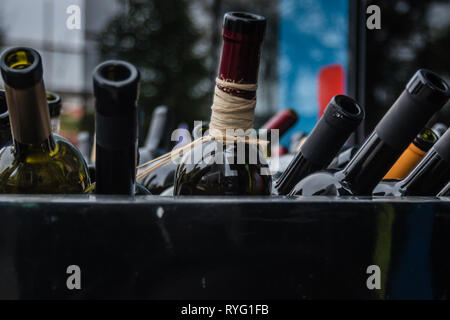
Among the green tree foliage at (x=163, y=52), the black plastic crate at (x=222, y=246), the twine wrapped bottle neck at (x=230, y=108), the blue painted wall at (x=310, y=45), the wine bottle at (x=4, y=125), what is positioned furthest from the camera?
the green tree foliage at (x=163, y=52)

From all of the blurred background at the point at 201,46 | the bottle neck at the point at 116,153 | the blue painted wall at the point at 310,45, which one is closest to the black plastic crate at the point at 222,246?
the bottle neck at the point at 116,153

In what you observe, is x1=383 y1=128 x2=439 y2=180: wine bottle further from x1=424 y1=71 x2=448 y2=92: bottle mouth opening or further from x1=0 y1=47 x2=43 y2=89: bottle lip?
x1=0 y1=47 x2=43 y2=89: bottle lip

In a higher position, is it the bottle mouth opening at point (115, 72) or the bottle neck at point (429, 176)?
the bottle mouth opening at point (115, 72)

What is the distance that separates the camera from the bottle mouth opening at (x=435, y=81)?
39cm

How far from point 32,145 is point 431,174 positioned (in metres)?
0.40

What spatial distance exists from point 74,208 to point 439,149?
0.35 meters

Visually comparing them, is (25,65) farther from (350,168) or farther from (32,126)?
(350,168)

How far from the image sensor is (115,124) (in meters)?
0.35

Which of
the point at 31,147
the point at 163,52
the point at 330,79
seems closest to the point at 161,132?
the point at 31,147

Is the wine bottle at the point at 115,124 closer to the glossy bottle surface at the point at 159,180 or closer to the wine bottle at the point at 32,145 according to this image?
the wine bottle at the point at 32,145

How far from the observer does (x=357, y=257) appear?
0.35 meters

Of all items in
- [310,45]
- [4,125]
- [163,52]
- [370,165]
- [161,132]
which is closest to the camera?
[370,165]

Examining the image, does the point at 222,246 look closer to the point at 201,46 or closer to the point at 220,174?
the point at 220,174

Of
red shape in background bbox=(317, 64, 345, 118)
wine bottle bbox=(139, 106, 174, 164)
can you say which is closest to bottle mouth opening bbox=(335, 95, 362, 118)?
wine bottle bbox=(139, 106, 174, 164)
